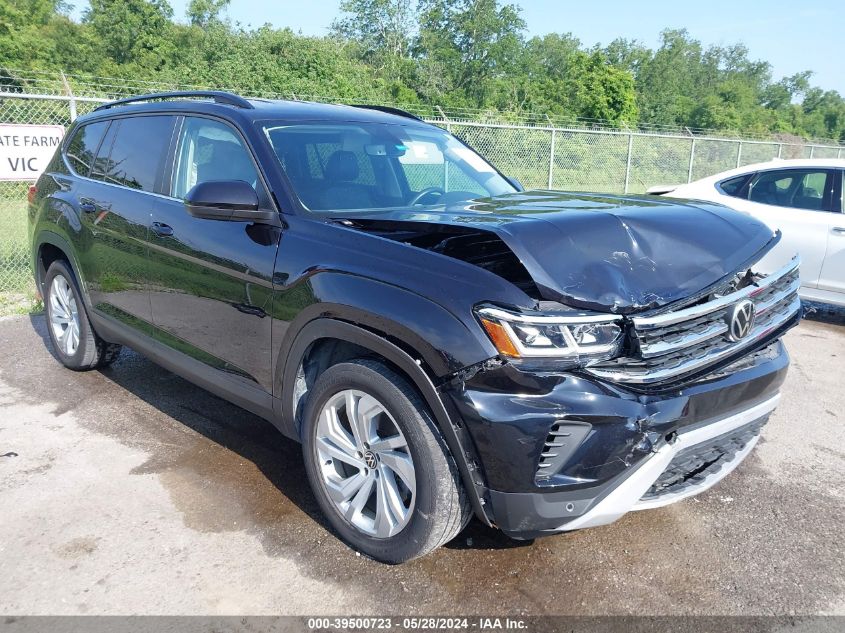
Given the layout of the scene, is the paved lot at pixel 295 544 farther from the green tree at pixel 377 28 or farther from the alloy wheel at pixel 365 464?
the green tree at pixel 377 28

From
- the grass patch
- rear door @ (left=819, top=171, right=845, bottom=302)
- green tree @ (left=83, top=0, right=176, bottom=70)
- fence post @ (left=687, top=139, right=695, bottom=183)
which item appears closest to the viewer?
rear door @ (left=819, top=171, right=845, bottom=302)

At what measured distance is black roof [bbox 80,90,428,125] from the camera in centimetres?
377

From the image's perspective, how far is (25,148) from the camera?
741cm

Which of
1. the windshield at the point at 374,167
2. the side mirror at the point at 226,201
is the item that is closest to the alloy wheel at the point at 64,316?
the side mirror at the point at 226,201

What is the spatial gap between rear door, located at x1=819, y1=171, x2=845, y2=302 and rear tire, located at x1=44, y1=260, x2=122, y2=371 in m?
6.38

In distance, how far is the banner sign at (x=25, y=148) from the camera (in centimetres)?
728

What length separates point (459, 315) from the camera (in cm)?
246

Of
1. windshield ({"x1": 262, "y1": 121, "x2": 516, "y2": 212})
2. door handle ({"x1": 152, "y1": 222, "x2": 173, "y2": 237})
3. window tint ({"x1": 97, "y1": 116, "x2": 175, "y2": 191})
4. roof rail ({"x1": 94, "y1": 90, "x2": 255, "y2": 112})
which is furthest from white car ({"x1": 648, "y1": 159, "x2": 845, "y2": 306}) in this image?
door handle ({"x1": 152, "y1": 222, "x2": 173, "y2": 237})

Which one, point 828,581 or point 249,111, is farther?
point 249,111

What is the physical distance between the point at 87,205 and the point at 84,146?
2.15 ft

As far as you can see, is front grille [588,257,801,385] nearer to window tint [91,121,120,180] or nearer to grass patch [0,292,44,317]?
window tint [91,121,120,180]

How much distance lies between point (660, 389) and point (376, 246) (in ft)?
3.92

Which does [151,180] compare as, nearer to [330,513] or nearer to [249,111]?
[249,111]

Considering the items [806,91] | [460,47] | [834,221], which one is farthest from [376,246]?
[806,91]
